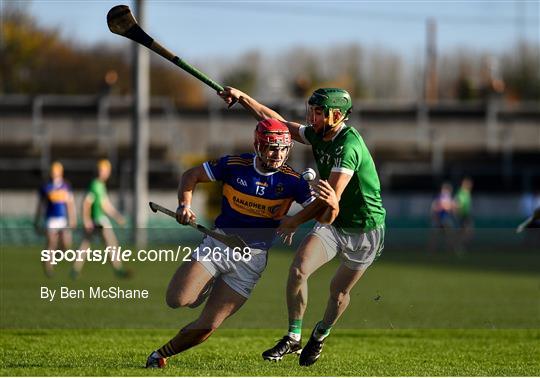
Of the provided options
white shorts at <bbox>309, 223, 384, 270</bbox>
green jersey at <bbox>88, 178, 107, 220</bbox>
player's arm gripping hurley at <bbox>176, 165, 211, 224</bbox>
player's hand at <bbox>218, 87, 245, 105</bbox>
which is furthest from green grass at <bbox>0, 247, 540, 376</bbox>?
green jersey at <bbox>88, 178, 107, 220</bbox>

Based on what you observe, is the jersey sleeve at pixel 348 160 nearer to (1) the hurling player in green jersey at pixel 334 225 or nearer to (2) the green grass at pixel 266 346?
(1) the hurling player in green jersey at pixel 334 225

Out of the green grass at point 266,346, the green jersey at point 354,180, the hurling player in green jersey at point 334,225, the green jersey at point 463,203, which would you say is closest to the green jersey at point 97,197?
the green grass at point 266,346

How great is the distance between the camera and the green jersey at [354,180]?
997cm

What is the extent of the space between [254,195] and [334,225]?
0.80m

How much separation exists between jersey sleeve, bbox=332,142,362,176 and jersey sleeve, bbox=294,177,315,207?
13.4 inches

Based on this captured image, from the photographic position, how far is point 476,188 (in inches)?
1623

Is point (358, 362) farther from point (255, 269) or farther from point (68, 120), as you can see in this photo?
point (68, 120)

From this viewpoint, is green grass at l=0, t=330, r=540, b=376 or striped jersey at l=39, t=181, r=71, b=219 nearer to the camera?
green grass at l=0, t=330, r=540, b=376

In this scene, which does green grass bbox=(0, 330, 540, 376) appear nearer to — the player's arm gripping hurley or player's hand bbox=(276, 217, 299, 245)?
player's hand bbox=(276, 217, 299, 245)

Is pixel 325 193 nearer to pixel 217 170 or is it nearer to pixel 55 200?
pixel 217 170

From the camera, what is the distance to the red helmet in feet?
32.4

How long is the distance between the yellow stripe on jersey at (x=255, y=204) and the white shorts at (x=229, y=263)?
286 mm

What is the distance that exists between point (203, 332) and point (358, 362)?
5.84ft

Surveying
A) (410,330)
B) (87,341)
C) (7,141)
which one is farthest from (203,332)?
(7,141)
